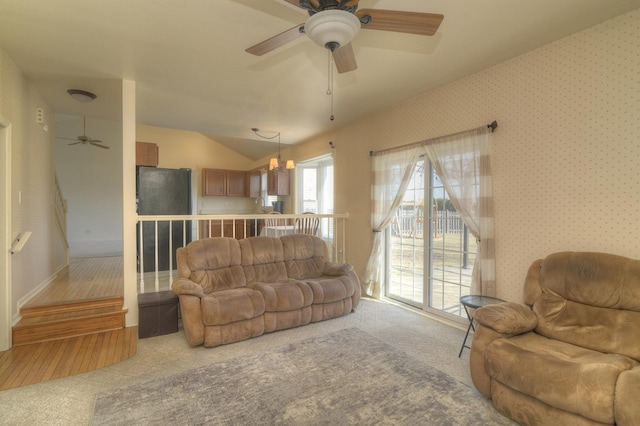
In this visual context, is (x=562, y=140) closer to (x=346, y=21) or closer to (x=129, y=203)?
(x=346, y=21)

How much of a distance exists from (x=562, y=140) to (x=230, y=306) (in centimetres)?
325

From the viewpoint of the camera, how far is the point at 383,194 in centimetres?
417

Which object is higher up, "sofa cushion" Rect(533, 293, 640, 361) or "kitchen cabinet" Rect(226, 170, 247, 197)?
"kitchen cabinet" Rect(226, 170, 247, 197)

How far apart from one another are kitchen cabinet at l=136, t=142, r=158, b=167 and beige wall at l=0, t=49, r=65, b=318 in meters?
1.32

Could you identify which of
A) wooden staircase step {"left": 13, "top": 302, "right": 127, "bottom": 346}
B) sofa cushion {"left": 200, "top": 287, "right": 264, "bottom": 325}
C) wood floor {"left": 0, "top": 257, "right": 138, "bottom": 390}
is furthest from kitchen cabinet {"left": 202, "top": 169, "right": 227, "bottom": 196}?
sofa cushion {"left": 200, "top": 287, "right": 264, "bottom": 325}

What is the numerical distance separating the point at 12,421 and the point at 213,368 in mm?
1179

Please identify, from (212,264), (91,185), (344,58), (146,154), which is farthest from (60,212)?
(344,58)

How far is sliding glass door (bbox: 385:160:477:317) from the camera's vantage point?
11.2 ft

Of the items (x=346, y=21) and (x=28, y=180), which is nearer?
(x=346, y=21)

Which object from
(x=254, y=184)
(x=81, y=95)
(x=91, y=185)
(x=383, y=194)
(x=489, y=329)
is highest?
(x=81, y=95)

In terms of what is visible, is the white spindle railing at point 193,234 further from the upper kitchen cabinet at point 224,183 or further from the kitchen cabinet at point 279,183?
the upper kitchen cabinet at point 224,183

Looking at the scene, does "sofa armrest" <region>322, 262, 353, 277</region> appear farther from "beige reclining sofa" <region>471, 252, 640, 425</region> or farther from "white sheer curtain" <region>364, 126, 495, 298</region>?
"beige reclining sofa" <region>471, 252, 640, 425</region>

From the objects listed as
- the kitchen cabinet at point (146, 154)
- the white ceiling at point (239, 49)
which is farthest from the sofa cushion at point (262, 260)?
the kitchen cabinet at point (146, 154)

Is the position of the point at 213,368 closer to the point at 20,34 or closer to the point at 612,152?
the point at 20,34
